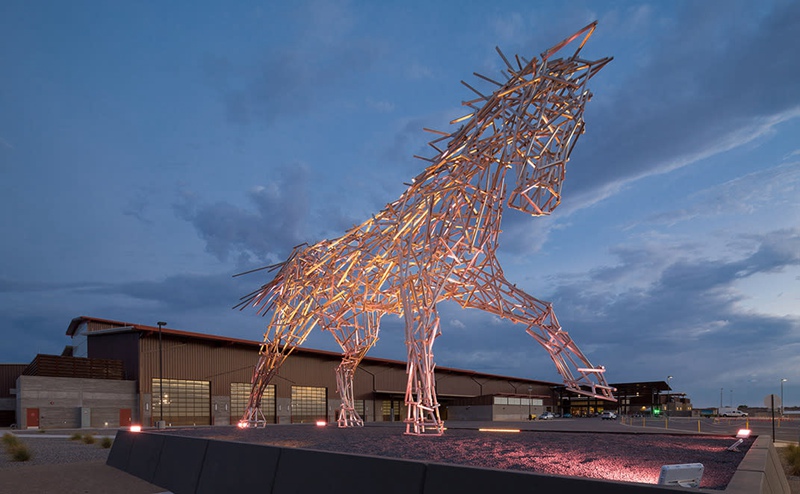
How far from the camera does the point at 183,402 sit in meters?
43.9

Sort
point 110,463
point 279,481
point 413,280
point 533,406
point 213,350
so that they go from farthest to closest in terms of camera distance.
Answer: point 533,406, point 213,350, point 413,280, point 110,463, point 279,481

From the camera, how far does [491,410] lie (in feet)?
210

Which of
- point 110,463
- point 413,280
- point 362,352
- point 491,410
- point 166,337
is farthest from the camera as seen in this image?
point 491,410

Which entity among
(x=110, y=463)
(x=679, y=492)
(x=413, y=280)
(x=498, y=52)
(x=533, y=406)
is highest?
(x=498, y=52)

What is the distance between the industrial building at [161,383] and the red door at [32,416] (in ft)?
0.18

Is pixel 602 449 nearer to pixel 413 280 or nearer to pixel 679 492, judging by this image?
pixel 413 280

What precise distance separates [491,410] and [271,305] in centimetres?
4699

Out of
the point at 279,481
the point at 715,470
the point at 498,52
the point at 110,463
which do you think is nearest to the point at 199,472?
the point at 279,481

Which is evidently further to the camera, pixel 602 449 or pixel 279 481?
pixel 602 449

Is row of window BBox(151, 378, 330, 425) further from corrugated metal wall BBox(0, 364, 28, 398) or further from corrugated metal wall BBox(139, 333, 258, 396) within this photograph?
corrugated metal wall BBox(0, 364, 28, 398)

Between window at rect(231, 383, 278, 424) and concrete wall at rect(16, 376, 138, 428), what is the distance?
298 inches

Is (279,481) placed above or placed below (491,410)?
above

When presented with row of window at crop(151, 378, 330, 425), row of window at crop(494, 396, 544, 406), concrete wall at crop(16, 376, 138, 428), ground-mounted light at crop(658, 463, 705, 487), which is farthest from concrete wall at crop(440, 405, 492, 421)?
ground-mounted light at crop(658, 463, 705, 487)

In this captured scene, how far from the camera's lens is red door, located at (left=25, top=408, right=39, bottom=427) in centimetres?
3716
